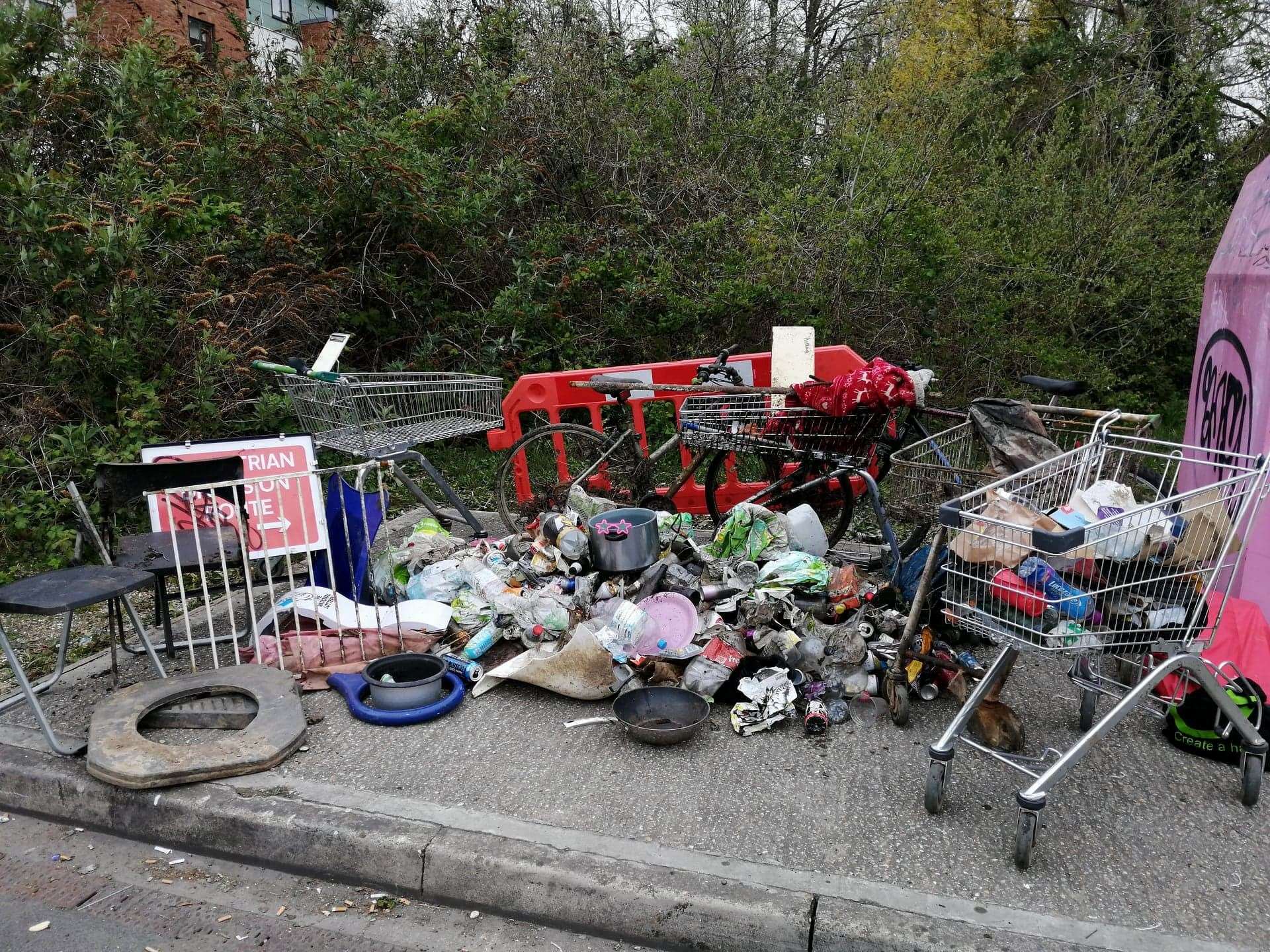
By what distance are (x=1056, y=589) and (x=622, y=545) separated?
225cm

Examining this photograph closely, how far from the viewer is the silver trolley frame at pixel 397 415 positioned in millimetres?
5480

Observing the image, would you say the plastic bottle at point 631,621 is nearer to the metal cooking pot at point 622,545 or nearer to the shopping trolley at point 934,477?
the metal cooking pot at point 622,545

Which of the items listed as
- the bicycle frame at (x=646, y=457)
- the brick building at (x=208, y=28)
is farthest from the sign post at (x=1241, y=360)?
the brick building at (x=208, y=28)

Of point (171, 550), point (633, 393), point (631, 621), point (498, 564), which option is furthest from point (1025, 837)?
point (633, 393)

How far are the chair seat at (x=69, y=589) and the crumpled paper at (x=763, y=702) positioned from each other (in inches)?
99.6

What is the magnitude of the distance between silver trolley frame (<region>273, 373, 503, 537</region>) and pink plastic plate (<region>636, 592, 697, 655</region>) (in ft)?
5.92

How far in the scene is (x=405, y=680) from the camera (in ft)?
13.4

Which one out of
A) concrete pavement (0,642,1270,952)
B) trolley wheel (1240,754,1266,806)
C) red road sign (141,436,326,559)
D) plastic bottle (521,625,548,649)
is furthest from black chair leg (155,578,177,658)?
trolley wheel (1240,754,1266,806)

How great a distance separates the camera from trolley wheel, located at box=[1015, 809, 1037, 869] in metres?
2.70

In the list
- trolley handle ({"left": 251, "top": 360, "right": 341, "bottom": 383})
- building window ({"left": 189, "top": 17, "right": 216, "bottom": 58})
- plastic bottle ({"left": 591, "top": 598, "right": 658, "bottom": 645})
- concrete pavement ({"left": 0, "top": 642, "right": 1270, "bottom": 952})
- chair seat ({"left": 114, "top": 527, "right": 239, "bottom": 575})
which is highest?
building window ({"left": 189, "top": 17, "right": 216, "bottom": 58})

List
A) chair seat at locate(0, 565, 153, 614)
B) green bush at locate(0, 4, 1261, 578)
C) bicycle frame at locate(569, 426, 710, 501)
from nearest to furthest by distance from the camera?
chair seat at locate(0, 565, 153, 614)
bicycle frame at locate(569, 426, 710, 501)
green bush at locate(0, 4, 1261, 578)

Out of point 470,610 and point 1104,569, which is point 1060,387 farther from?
point 470,610

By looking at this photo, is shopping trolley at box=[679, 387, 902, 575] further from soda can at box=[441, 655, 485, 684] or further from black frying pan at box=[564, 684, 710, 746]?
soda can at box=[441, 655, 485, 684]

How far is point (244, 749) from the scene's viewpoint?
3.39m
